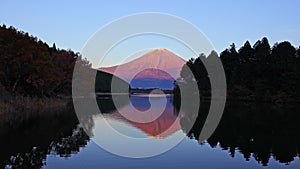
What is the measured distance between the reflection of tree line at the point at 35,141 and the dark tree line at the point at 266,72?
5448 centimetres

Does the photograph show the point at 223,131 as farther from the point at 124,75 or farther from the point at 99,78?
the point at 99,78

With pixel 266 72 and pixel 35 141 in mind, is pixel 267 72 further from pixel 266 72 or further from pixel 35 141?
pixel 35 141

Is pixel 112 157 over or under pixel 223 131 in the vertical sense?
under

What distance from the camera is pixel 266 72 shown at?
8169 centimetres

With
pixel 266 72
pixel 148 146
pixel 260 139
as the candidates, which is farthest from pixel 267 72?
pixel 148 146

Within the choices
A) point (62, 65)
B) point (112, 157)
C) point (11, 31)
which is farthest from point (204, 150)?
point (62, 65)

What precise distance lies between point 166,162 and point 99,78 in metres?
154

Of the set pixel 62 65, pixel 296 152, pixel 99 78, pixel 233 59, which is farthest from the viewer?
pixel 99 78

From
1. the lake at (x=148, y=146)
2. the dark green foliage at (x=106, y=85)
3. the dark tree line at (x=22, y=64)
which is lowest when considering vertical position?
the lake at (x=148, y=146)

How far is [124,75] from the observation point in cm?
4641

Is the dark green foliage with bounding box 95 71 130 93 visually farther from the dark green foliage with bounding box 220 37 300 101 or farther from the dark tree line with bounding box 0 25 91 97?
the dark tree line with bounding box 0 25 91 97

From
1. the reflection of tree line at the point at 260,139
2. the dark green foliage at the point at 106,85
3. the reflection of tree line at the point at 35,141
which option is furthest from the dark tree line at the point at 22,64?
the dark green foliage at the point at 106,85

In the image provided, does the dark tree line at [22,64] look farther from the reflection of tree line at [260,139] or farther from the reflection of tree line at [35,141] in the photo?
the reflection of tree line at [260,139]

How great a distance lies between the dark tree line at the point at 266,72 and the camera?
7412 cm
